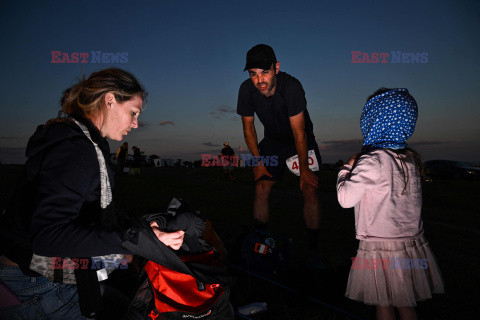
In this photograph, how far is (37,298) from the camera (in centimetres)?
143

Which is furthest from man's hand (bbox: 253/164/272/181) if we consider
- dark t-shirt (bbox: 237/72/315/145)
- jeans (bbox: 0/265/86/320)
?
jeans (bbox: 0/265/86/320)

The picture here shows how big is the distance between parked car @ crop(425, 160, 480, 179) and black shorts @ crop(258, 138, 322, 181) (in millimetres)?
22267

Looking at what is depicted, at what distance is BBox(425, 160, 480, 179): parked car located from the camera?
20.4 metres

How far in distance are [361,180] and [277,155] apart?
6.60 feet

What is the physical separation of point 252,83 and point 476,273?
161 inches

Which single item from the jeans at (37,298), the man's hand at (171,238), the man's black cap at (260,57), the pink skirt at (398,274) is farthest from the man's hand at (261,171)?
the jeans at (37,298)

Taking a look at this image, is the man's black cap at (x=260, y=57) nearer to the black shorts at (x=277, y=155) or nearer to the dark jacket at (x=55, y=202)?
the black shorts at (x=277, y=155)

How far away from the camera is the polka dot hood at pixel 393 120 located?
6.77 feet

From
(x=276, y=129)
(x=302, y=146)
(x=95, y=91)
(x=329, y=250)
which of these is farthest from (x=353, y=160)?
(x=329, y=250)

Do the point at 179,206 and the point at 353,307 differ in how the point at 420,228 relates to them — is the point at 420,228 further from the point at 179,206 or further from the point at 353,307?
the point at 179,206

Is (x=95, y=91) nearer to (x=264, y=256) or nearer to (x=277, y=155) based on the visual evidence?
(x=264, y=256)

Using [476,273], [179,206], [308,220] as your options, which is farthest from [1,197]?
[476,273]

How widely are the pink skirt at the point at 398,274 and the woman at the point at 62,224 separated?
1.59 m

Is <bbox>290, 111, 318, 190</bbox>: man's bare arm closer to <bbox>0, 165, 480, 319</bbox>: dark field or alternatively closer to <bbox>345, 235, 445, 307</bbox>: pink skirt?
<bbox>0, 165, 480, 319</bbox>: dark field
